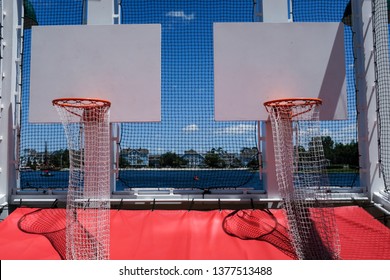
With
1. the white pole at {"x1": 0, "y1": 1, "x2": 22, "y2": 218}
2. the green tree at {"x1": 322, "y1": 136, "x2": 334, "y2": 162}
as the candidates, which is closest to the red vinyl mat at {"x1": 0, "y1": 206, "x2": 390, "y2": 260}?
the white pole at {"x1": 0, "y1": 1, "x2": 22, "y2": 218}

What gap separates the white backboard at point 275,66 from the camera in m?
3.01

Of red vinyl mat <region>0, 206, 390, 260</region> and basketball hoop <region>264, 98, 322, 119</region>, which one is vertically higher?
basketball hoop <region>264, 98, 322, 119</region>

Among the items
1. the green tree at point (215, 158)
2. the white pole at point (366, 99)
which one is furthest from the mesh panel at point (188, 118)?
the white pole at point (366, 99)

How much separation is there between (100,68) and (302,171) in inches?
80.1

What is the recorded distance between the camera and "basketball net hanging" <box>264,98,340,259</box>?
2396 mm

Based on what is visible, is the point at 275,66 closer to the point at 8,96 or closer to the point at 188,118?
the point at 188,118

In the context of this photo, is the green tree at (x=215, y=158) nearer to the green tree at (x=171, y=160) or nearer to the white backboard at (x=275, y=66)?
the green tree at (x=171, y=160)

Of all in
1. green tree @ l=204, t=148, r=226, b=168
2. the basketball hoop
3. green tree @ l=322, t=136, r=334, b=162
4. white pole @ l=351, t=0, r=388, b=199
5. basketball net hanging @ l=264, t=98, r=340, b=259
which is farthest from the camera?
green tree @ l=204, t=148, r=226, b=168

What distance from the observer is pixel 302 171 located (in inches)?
103

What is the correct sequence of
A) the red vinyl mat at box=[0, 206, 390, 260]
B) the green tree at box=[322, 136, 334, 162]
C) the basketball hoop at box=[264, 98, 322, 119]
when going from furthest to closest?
the green tree at box=[322, 136, 334, 162], the basketball hoop at box=[264, 98, 322, 119], the red vinyl mat at box=[0, 206, 390, 260]

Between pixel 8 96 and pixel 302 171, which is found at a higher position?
pixel 8 96

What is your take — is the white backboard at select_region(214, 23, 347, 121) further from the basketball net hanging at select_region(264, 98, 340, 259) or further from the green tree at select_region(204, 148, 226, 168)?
the green tree at select_region(204, 148, 226, 168)

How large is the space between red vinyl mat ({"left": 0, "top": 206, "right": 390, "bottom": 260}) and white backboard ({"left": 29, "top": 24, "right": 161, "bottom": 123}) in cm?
92

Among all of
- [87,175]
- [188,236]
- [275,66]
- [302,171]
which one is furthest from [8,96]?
[302,171]
